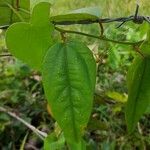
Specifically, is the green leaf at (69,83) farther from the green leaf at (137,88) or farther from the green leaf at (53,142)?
the green leaf at (53,142)

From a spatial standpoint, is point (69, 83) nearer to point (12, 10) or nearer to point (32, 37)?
point (32, 37)

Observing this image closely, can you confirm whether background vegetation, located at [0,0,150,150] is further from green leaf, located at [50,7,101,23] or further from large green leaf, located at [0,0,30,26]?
green leaf, located at [50,7,101,23]

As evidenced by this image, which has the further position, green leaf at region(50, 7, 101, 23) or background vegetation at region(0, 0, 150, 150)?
background vegetation at region(0, 0, 150, 150)

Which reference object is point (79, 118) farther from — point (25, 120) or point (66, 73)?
point (25, 120)

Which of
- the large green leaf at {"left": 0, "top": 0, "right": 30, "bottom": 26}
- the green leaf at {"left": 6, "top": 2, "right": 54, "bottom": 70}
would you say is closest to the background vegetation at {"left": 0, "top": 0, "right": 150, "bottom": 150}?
the large green leaf at {"left": 0, "top": 0, "right": 30, "bottom": 26}

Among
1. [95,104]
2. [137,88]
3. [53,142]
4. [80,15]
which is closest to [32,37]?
[80,15]

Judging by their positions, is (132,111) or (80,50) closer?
(80,50)

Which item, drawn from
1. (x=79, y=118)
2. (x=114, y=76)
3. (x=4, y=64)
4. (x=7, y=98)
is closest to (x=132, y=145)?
(x=114, y=76)

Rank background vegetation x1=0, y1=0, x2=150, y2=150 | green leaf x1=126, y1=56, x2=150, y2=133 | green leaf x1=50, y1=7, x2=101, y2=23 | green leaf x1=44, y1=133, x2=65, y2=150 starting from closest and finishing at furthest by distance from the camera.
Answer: green leaf x1=50, y1=7, x2=101, y2=23 < green leaf x1=126, y1=56, x2=150, y2=133 < green leaf x1=44, y1=133, x2=65, y2=150 < background vegetation x1=0, y1=0, x2=150, y2=150
